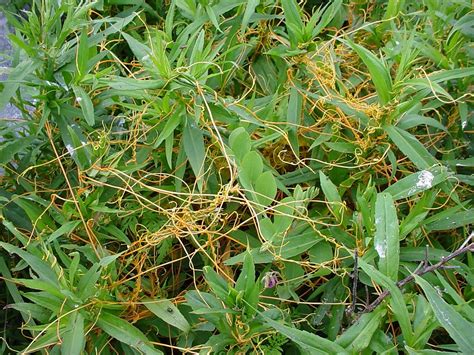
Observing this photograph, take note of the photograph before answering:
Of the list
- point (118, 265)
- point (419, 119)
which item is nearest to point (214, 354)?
point (118, 265)

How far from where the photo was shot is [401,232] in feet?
3.71

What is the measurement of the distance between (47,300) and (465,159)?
851mm

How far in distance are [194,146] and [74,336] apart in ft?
1.29

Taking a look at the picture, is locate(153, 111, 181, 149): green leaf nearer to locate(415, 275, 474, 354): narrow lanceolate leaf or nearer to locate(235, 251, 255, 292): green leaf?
locate(235, 251, 255, 292): green leaf

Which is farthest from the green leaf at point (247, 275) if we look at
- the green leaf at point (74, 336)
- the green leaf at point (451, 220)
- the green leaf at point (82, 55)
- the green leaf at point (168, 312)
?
the green leaf at point (82, 55)

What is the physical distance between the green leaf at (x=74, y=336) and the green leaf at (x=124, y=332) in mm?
48

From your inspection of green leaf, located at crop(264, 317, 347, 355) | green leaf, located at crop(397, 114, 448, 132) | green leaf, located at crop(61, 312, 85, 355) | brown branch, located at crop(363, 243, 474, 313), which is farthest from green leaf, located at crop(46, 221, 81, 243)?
green leaf, located at crop(397, 114, 448, 132)

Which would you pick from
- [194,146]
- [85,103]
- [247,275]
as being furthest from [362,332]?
[85,103]

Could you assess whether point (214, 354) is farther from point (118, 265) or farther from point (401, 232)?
point (401, 232)

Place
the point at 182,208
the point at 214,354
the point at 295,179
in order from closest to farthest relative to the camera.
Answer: the point at 214,354
the point at 182,208
the point at 295,179

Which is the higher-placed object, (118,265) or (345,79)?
(345,79)

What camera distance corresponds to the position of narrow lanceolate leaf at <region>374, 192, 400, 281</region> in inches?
41.3

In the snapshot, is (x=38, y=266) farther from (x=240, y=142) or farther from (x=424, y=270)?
(x=424, y=270)

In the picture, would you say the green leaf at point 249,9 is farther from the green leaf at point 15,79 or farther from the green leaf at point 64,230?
the green leaf at point 64,230
